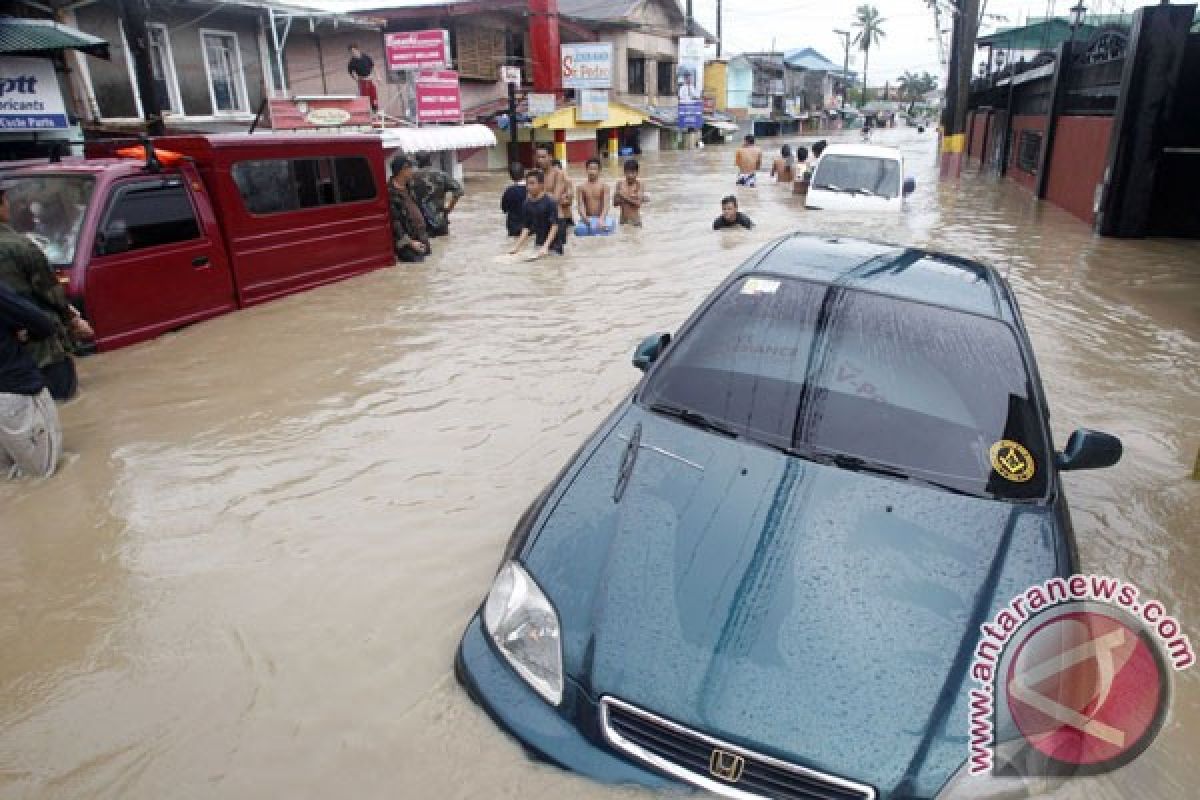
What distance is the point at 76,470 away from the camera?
481 centimetres

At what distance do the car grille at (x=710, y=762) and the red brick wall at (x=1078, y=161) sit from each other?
14.6 metres

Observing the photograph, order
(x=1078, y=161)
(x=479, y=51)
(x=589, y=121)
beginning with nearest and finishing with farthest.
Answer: (x=1078, y=161) < (x=479, y=51) < (x=589, y=121)

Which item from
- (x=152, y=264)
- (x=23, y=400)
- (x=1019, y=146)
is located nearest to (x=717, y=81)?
(x=1019, y=146)

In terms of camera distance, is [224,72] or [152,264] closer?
[152,264]

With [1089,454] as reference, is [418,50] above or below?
above

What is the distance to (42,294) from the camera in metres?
4.99

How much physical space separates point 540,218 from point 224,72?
11247 mm

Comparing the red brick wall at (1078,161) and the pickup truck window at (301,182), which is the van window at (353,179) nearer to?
the pickup truck window at (301,182)

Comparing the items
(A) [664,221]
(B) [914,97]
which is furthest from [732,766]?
(B) [914,97]

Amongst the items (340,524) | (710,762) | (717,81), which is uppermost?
(717,81)

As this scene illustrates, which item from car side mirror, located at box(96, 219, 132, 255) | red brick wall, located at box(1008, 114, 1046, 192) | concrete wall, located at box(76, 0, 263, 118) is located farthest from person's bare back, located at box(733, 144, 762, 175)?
car side mirror, located at box(96, 219, 132, 255)

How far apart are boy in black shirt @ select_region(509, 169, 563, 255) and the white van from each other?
184 inches

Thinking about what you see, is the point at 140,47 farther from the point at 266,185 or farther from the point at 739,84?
the point at 739,84

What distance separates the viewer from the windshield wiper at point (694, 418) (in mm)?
2971
